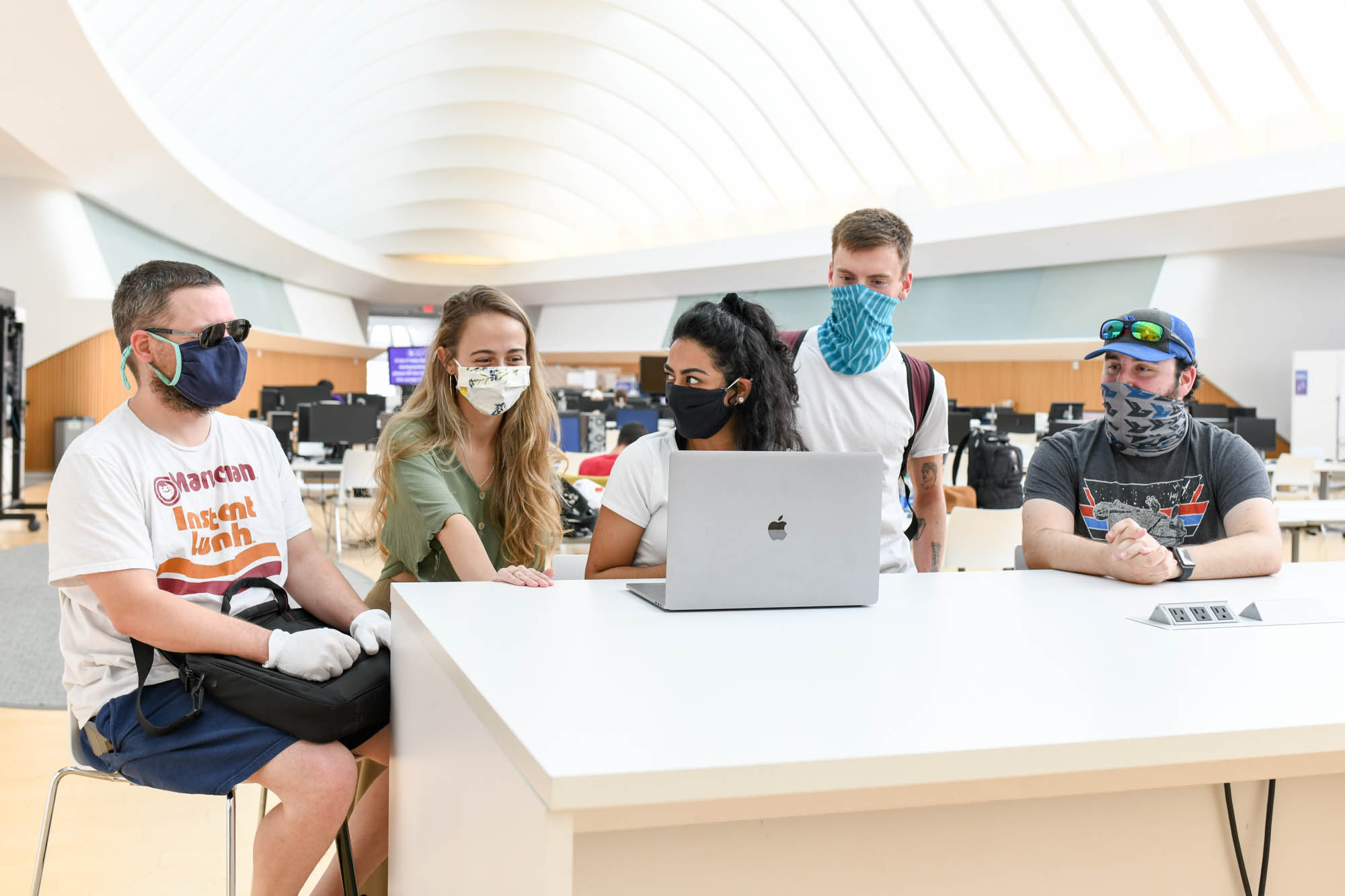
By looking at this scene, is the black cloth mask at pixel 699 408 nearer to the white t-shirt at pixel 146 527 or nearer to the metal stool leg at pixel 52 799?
the white t-shirt at pixel 146 527

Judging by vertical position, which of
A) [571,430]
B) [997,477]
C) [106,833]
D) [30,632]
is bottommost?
[106,833]

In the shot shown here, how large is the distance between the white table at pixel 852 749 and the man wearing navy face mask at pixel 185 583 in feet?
0.64

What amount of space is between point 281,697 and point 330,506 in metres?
9.66

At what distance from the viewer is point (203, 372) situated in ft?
6.49

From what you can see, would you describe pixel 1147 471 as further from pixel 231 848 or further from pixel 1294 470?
pixel 1294 470

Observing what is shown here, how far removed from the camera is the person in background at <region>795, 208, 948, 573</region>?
256 centimetres

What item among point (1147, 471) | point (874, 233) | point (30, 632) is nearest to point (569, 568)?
point (874, 233)

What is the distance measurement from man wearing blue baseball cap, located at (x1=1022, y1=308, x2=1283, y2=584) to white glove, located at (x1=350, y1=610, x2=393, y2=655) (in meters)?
1.56

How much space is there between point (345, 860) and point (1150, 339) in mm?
2225

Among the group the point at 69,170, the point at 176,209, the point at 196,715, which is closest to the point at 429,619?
the point at 196,715

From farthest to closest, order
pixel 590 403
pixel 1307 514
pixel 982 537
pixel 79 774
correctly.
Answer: pixel 590 403 → pixel 1307 514 → pixel 982 537 → pixel 79 774

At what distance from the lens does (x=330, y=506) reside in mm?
10891

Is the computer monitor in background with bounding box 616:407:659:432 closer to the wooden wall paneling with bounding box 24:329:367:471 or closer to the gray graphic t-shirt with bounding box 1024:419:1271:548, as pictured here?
the wooden wall paneling with bounding box 24:329:367:471

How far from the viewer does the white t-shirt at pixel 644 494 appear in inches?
89.2
